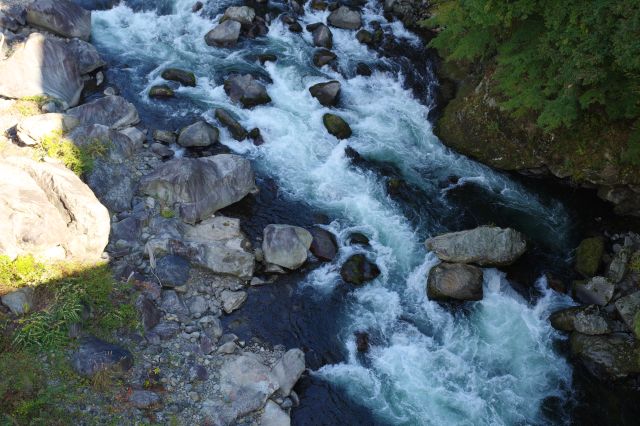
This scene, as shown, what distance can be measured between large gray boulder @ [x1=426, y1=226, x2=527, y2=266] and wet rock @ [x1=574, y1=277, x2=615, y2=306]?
192 centimetres

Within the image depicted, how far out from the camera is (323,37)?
914 inches

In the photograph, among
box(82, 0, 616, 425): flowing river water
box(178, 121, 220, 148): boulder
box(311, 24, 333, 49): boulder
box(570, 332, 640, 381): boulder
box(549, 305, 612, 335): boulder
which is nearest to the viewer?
box(82, 0, 616, 425): flowing river water

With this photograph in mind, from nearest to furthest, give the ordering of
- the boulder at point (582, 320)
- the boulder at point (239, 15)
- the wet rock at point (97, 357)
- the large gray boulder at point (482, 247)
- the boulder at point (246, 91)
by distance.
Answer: the wet rock at point (97, 357) → the boulder at point (582, 320) → the large gray boulder at point (482, 247) → the boulder at point (246, 91) → the boulder at point (239, 15)

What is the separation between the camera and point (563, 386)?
44.0 ft

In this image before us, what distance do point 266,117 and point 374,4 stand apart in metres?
10.2

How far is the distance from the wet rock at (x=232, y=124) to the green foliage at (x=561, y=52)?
26.2 feet

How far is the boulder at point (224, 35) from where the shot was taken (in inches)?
902

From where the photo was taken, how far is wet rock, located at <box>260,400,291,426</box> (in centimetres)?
1175

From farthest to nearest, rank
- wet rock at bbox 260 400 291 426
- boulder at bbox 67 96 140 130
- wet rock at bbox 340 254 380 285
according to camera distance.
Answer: boulder at bbox 67 96 140 130 → wet rock at bbox 340 254 380 285 → wet rock at bbox 260 400 291 426

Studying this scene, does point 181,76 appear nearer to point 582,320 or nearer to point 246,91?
point 246,91

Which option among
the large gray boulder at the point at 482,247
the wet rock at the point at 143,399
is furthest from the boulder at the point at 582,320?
the wet rock at the point at 143,399

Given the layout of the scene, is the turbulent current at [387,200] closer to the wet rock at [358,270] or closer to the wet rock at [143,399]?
the wet rock at [358,270]

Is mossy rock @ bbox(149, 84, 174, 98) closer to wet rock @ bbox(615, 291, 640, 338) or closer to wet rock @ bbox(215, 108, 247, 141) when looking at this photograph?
wet rock @ bbox(215, 108, 247, 141)

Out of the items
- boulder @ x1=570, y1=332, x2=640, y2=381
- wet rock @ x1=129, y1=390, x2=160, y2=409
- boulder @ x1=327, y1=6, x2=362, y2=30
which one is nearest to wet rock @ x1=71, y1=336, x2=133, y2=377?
wet rock @ x1=129, y1=390, x2=160, y2=409
